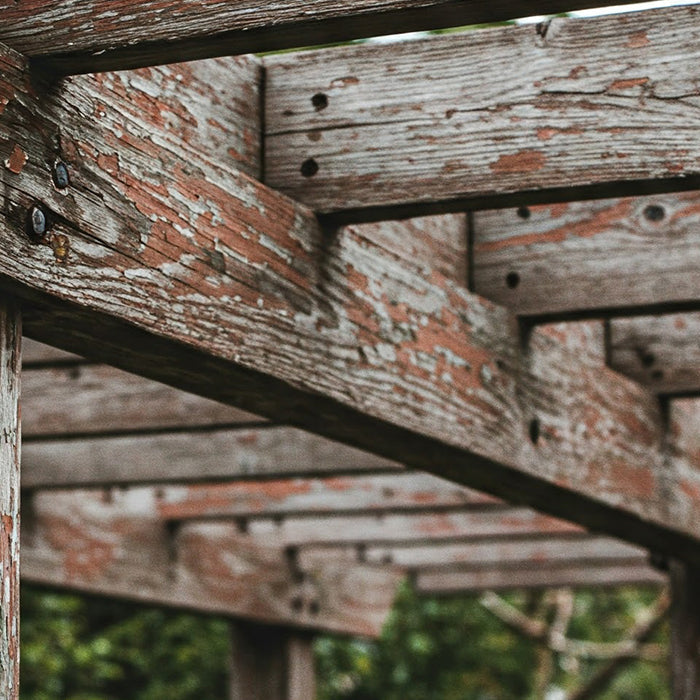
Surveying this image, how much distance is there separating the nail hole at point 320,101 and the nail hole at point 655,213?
811mm

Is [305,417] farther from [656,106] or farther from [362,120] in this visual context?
[656,106]

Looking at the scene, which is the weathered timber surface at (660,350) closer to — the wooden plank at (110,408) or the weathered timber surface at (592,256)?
the weathered timber surface at (592,256)

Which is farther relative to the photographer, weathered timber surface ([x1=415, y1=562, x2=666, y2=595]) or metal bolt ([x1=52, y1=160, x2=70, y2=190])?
weathered timber surface ([x1=415, y1=562, x2=666, y2=595])

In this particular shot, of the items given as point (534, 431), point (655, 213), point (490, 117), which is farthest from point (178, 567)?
point (490, 117)

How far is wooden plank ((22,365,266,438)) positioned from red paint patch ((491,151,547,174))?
161 centimetres

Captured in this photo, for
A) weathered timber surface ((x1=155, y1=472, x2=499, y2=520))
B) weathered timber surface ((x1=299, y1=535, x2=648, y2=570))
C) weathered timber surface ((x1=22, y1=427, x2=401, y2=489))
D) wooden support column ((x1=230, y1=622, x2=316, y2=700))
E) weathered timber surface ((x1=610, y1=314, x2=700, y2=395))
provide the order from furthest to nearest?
weathered timber surface ((x1=299, y1=535, x2=648, y2=570)), wooden support column ((x1=230, y1=622, x2=316, y2=700)), weathered timber surface ((x1=155, y1=472, x2=499, y2=520)), weathered timber surface ((x1=22, y1=427, x2=401, y2=489)), weathered timber surface ((x1=610, y1=314, x2=700, y2=395))

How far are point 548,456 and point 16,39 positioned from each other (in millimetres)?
1729

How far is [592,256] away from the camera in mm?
3000

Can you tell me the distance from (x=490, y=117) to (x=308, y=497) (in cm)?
357

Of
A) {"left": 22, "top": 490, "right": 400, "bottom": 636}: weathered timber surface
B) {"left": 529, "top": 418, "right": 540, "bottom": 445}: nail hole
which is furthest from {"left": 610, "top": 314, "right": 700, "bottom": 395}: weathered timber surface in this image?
{"left": 22, "top": 490, "right": 400, "bottom": 636}: weathered timber surface

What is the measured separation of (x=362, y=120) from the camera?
8.06 ft

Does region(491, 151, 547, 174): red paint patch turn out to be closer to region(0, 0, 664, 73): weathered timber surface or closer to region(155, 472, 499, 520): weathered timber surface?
region(0, 0, 664, 73): weathered timber surface

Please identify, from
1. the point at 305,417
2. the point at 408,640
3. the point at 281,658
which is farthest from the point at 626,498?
the point at 408,640

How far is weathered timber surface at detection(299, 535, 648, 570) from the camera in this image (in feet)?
23.5
